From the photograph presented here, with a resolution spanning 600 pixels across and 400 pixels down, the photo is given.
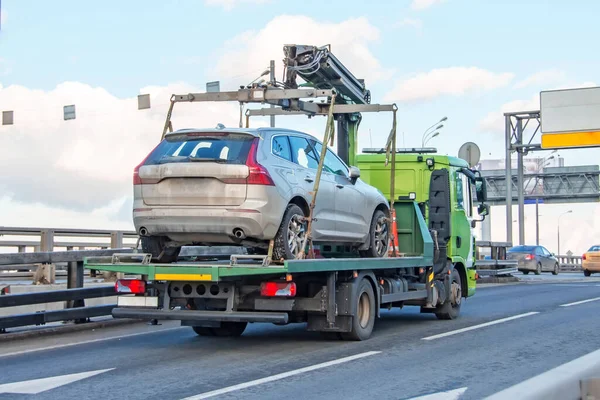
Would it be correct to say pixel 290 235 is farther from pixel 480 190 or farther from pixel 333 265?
pixel 480 190

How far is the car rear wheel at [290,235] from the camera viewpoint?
957 cm

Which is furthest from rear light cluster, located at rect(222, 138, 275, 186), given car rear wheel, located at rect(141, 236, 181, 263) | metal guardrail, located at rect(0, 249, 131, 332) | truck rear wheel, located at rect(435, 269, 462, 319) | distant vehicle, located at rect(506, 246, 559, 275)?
distant vehicle, located at rect(506, 246, 559, 275)

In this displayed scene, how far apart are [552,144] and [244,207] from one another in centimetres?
3833

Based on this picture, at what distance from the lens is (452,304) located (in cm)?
1448

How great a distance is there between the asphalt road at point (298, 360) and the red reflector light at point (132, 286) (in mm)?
686

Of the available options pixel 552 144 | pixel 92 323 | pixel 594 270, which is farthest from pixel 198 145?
pixel 552 144

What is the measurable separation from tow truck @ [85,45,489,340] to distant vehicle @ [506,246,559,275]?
2377 centimetres

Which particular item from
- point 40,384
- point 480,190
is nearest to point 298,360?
point 40,384

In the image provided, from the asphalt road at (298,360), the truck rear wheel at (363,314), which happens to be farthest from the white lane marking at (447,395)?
the truck rear wheel at (363,314)

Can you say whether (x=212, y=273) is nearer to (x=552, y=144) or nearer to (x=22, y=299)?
(x=22, y=299)

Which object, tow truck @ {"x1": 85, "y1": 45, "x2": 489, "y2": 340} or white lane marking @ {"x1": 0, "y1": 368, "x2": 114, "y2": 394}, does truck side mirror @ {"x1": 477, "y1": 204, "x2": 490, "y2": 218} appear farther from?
white lane marking @ {"x1": 0, "y1": 368, "x2": 114, "y2": 394}

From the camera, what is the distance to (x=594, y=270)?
39250 millimetres

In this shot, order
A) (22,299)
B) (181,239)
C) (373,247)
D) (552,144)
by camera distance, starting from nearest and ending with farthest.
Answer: (181,239) < (22,299) < (373,247) < (552,144)

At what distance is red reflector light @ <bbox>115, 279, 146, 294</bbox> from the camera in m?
9.93
